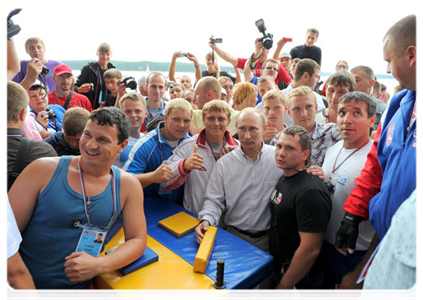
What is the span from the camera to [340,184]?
1636 millimetres

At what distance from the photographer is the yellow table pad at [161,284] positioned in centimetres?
116

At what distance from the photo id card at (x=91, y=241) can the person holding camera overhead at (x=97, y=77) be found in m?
3.70

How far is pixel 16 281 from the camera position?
90cm

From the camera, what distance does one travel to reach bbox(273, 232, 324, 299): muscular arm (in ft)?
4.82

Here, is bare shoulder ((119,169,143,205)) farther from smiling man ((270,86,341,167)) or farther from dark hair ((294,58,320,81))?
dark hair ((294,58,320,81))

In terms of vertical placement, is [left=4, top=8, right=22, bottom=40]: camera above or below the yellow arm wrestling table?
above

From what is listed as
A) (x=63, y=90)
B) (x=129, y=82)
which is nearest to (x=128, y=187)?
(x=129, y=82)

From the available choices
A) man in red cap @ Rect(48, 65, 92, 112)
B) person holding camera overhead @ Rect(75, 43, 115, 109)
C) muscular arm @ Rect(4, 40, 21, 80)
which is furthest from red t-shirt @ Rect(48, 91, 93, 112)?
muscular arm @ Rect(4, 40, 21, 80)

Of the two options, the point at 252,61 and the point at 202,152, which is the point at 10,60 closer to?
the point at 202,152

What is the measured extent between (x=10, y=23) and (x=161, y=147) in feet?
4.18

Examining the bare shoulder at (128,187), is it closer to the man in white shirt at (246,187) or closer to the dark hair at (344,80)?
the man in white shirt at (246,187)

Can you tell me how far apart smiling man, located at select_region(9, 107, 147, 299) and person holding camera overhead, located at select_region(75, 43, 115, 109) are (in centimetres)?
353

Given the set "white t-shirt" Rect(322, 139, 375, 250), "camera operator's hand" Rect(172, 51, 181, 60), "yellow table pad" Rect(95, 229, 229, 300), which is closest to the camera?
"yellow table pad" Rect(95, 229, 229, 300)

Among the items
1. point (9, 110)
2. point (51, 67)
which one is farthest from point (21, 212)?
point (51, 67)
